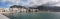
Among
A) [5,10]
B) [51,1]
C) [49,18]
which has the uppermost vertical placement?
[51,1]

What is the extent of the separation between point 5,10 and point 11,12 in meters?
0.09

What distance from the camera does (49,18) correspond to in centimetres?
159

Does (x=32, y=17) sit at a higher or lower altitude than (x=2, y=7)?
lower

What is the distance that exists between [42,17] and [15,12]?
38cm

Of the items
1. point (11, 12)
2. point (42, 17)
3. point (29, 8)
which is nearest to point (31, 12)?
point (29, 8)

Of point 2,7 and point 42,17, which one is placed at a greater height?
point 2,7

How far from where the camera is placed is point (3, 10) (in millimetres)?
1562

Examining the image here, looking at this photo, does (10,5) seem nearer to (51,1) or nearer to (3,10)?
(3,10)

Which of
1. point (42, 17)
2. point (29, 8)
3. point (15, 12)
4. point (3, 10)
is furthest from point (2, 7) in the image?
point (42, 17)

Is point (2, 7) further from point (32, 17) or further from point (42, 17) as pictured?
point (42, 17)

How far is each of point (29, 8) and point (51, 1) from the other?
327mm

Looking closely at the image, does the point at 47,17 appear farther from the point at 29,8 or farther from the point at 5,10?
the point at 5,10

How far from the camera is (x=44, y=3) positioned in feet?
5.26

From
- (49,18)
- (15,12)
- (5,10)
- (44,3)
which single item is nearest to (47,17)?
(49,18)
